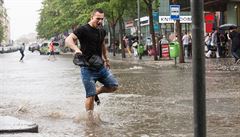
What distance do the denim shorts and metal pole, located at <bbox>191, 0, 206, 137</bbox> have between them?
18.3 feet

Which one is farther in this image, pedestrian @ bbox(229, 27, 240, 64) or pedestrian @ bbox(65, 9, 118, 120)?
pedestrian @ bbox(229, 27, 240, 64)

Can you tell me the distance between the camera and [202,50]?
10.1 ft

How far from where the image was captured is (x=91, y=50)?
8.75 meters

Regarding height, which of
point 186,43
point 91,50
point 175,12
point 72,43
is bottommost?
point 186,43

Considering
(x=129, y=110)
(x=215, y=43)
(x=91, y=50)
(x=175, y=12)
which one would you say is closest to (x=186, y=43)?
(x=215, y=43)

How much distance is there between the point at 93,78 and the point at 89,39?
61 centimetres

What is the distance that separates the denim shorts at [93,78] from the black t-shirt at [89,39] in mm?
258

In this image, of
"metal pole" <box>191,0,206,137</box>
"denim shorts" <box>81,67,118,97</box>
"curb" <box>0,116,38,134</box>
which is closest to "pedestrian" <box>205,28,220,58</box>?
"denim shorts" <box>81,67,118,97</box>

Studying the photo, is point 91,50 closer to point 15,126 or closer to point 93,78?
point 93,78

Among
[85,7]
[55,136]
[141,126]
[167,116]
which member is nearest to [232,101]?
[167,116]

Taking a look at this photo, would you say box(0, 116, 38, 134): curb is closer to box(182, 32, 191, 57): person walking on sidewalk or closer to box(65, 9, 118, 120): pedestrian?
box(65, 9, 118, 120): pedestrian

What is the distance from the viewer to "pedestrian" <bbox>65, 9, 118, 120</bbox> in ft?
28.2

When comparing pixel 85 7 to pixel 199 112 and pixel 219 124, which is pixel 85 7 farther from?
pixel 199 112

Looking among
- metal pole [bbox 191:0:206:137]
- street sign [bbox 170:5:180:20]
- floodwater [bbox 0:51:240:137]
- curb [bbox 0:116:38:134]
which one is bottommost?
floodwater [bbox 0:51:240:137]
